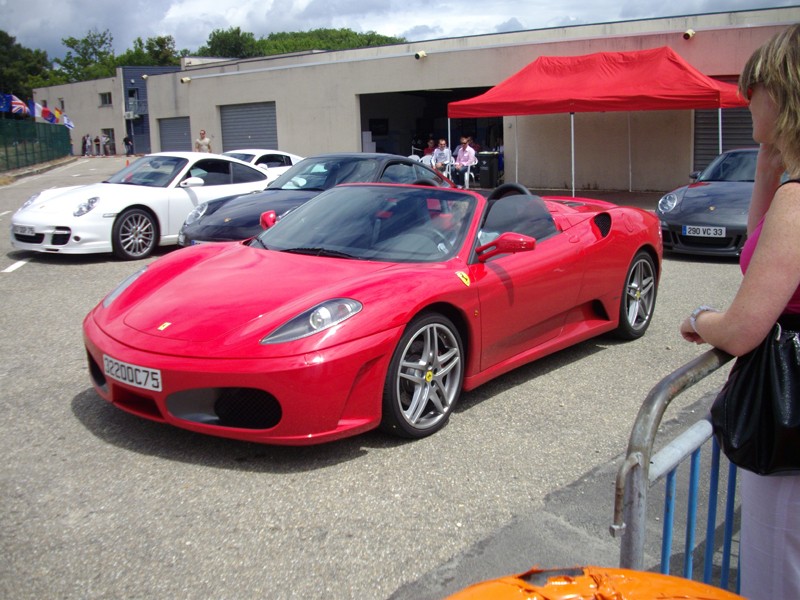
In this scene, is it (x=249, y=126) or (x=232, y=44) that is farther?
(x=232, y=44)

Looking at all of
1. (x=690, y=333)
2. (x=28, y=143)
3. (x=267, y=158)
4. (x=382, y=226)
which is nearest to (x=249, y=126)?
(x=28, y=143)

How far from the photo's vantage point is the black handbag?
67.5 inches

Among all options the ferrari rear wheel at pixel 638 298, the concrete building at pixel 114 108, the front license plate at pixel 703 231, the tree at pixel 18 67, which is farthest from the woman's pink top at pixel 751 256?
the tree at pixel 18 67

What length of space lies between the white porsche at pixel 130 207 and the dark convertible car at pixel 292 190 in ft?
3.07

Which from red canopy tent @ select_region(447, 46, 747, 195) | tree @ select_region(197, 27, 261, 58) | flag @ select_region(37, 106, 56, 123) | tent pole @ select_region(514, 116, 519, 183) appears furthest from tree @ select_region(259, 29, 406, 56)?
red canopy tent @ select_region(447, 46, 747, 195)

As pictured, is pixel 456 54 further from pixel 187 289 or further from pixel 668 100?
pixel 187 289

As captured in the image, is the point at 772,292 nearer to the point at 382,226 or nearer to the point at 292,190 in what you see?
the point at 382,226

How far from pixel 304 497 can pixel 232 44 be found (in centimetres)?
10459

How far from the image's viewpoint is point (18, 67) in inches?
3465

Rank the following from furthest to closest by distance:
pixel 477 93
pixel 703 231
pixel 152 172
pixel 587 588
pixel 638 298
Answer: pixel 477 93, pixel 152 172, pixel 703 231, pixel 638 298, pixel 587 588

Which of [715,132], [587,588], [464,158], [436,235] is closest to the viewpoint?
[587,588]

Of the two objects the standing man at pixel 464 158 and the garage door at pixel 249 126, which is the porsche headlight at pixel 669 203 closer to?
the standing man at pixel 464 158

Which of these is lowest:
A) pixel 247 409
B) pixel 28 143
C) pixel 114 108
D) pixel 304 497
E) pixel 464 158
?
pixel 304 497

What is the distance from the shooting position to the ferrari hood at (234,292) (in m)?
3.84
